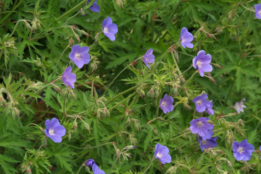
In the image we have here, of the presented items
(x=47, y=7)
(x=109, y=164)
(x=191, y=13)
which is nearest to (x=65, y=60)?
(x=47, y=7)

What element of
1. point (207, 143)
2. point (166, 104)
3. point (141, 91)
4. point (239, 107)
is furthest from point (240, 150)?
point (141, 91)

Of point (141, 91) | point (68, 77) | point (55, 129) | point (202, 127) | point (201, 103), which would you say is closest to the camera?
point (68, 77)

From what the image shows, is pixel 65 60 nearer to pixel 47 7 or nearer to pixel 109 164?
pixel 47 7

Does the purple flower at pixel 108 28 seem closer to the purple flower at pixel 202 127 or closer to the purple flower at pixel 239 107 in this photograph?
the purple flower at pixel 202 127

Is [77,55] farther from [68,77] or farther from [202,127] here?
[202,127]

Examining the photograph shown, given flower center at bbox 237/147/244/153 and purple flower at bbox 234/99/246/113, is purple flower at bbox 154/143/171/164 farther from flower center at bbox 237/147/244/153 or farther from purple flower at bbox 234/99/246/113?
purple flower at bbox 234/99/246/113

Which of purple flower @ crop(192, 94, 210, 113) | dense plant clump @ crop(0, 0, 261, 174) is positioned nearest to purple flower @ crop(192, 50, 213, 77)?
dense plant clump @ crop(0, 0, 261, 174)
